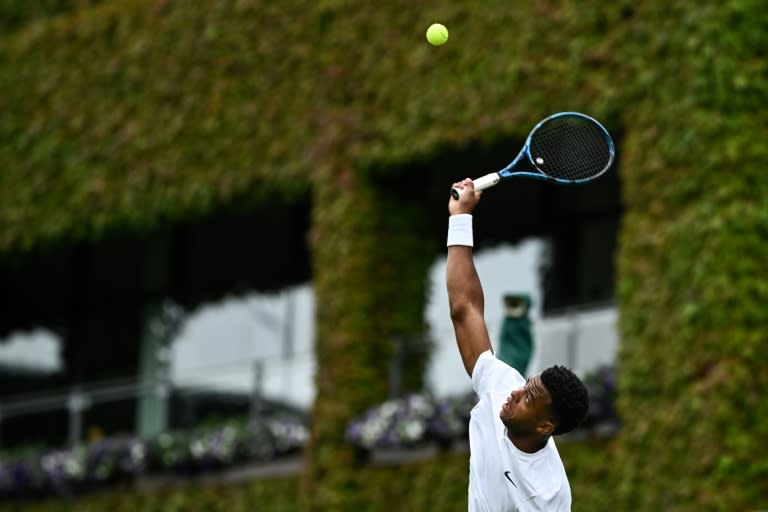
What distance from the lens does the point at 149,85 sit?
725 inches

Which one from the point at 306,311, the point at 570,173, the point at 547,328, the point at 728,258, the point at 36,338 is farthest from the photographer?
the point at 36,338

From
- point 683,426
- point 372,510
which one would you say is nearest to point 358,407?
point 372,510

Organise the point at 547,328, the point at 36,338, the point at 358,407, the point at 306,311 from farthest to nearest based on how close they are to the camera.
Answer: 1. the point at 36,338
2. the point at 306,311
3. the point at 358,407
4. the point at 547,328

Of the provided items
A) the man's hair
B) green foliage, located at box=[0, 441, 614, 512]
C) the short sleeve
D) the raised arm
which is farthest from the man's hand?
green foliage, located at box=[0, 441, 614, 512]

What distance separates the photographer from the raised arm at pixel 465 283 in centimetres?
698

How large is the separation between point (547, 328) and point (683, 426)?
1813mm

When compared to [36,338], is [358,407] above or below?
below

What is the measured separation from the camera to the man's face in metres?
6.56

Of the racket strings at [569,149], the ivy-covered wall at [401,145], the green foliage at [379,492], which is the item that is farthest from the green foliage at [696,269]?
the racket strings at [569,149]

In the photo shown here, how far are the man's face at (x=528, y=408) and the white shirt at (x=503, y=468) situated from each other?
0.41ft

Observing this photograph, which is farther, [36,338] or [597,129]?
[36,338]

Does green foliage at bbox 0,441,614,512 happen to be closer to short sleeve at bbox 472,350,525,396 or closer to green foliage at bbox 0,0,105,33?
green foliage at bbox 0,0,105,33

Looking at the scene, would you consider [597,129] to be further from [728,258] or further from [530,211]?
[530,211]

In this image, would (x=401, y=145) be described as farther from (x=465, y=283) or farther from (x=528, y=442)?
(x=528, y=442)
